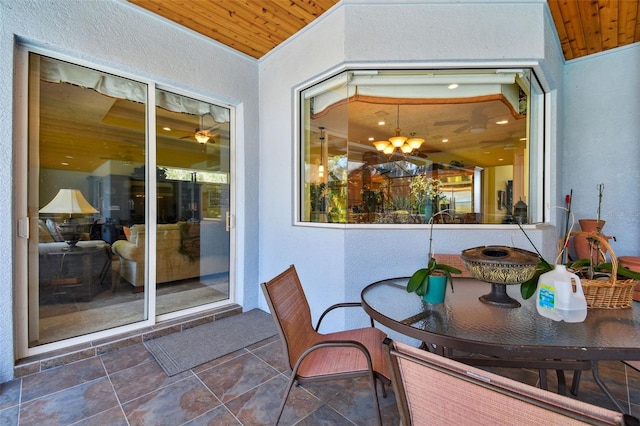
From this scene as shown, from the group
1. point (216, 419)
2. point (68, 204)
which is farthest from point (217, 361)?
point (68, 204)

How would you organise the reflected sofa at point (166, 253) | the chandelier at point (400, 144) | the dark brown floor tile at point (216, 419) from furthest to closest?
the chandelier at point (400, 144), the reflected sofa at point (166, 253), the dark brown floor tile at point (216, 419)

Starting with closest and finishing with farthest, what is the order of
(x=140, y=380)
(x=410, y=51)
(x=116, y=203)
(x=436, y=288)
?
(x=436, y=288)
(x=140, y=380)
(x=410, y=51)
(x=116, y=203)

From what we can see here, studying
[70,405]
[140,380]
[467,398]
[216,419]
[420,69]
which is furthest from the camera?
[420,69]

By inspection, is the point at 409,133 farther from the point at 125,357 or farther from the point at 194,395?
the point at 125,357

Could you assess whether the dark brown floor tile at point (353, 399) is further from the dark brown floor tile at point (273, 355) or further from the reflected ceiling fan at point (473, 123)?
the reflected ceiling fan at point (473, 123)

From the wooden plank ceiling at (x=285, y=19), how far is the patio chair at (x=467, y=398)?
2.77m

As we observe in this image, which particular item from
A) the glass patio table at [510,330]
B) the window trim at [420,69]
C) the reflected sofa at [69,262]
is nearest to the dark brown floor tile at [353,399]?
the glass patio table at [510,330]

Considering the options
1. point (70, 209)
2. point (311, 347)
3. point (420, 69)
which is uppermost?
point (420, 69)

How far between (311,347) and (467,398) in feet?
2.57

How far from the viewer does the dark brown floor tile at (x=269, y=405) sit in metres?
1.58

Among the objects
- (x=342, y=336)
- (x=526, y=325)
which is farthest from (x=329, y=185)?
(x=526, y=325)

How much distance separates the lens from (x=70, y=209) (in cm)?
239

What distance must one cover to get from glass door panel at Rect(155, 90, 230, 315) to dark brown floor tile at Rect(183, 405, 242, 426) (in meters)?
1.55

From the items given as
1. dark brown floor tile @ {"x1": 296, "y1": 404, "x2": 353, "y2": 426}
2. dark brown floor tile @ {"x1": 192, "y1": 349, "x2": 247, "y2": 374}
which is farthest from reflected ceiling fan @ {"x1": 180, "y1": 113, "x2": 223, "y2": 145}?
dark brown floor tile @ {"x1": 296, "y1": 404, "x2": 353, "y2": 426}
